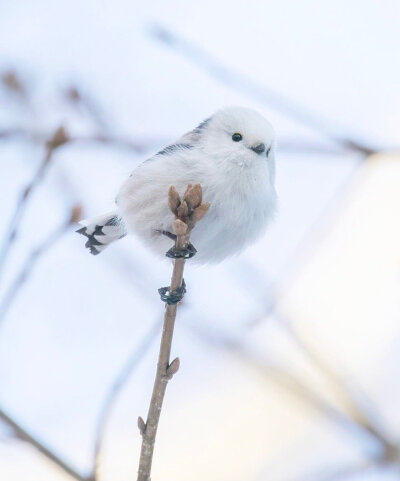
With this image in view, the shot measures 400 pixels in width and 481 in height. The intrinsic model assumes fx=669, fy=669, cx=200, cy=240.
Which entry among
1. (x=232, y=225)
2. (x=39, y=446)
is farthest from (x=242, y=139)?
(x=39, y=446)

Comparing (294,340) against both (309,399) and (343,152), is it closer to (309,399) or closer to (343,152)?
(309,399)

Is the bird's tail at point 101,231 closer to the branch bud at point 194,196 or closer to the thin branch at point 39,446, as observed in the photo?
the branch bud at point 194,196

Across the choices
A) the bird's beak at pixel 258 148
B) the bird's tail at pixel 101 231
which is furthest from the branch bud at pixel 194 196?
the bird's tail at pixel 101 231

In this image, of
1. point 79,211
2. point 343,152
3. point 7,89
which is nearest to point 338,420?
point 343,152

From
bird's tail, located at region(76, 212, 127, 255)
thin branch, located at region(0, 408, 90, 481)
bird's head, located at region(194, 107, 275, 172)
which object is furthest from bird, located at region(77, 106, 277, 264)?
thin branch, located at region(0, 408, 90, 481)

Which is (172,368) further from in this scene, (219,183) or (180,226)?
(219,183)
